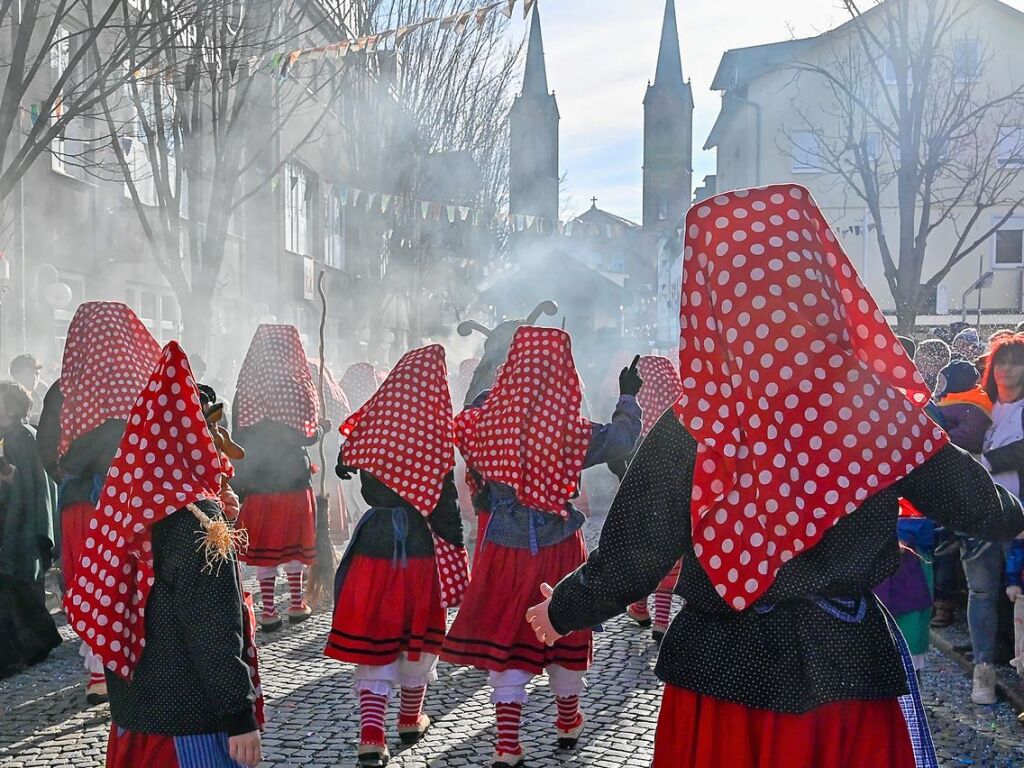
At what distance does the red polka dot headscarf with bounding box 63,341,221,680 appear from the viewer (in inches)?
108

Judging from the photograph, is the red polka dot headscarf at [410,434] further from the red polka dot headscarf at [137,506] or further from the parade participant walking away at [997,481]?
the parade participant walking away at [997,481]

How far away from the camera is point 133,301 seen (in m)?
18.8

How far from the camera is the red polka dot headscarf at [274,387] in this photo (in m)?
7.49

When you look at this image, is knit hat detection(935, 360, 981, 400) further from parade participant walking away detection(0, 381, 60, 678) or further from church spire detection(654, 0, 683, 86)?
church spire detection(654, 0, 683, 86)

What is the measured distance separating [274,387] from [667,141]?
81.2 m

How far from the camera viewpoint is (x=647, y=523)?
2469mm

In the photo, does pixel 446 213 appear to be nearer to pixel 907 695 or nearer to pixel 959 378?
pixel 959 378

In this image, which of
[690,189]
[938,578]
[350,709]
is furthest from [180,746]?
[690,189]

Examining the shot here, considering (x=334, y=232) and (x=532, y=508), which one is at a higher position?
(x=334, y=232)

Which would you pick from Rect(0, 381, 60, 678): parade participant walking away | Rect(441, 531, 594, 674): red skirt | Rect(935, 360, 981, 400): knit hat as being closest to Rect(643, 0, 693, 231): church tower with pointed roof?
Rect(935, 360, 981, 400): knit hat

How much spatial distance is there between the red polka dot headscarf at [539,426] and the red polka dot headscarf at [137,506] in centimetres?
226

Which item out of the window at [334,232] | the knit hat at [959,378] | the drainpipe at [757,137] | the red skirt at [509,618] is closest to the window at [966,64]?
the drainpipe at [757,137]

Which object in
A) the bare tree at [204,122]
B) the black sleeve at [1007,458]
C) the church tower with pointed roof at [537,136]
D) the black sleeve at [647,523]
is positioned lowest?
the black sleeve at [1007,458]

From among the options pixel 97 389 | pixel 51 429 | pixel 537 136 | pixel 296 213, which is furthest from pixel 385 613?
pixel 537 136
